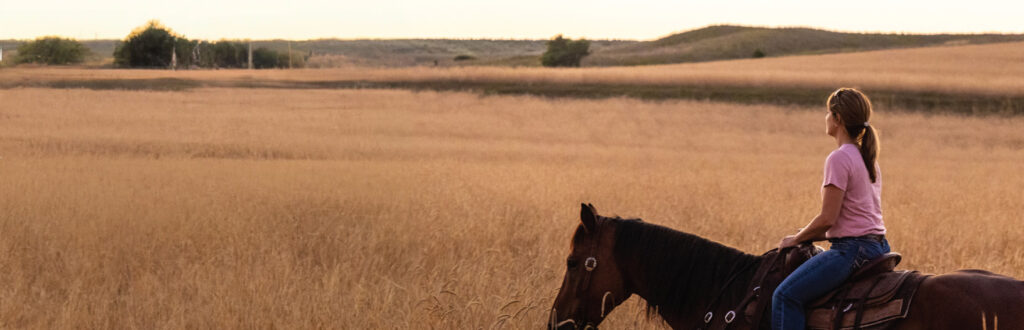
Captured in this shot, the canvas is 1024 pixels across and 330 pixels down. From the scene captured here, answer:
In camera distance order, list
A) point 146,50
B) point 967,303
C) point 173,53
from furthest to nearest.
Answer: point 146,50 < point 173,53 < point 967,303

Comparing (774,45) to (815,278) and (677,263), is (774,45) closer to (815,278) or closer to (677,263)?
(677,263)

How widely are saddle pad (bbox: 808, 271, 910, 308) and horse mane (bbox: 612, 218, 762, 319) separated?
15.4 inches

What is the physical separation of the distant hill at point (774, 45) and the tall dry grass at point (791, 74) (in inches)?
1357

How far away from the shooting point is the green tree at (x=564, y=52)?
9169 cm

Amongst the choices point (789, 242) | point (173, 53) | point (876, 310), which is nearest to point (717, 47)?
point (173, 53)

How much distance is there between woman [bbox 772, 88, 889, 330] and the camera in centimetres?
393

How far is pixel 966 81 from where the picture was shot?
36.6 meters

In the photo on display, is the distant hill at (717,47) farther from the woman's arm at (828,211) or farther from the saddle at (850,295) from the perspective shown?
the woman's arm at (828,211)

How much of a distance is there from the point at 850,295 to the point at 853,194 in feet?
1.40

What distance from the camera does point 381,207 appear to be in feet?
38.7

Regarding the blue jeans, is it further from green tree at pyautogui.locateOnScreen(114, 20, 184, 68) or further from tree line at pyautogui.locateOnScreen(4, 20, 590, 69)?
green tree at pyautogui.locateOnScreen(114, 20, 184, 68)

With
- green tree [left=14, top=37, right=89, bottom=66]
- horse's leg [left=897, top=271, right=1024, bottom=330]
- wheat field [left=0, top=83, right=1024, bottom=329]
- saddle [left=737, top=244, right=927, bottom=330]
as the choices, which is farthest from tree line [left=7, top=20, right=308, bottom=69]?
horse's leg [left=897, top=271, right=1024, bottom=330]

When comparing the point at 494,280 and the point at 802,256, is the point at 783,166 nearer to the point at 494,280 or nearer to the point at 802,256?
the point at 494,280

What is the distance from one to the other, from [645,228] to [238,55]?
85.7 m
